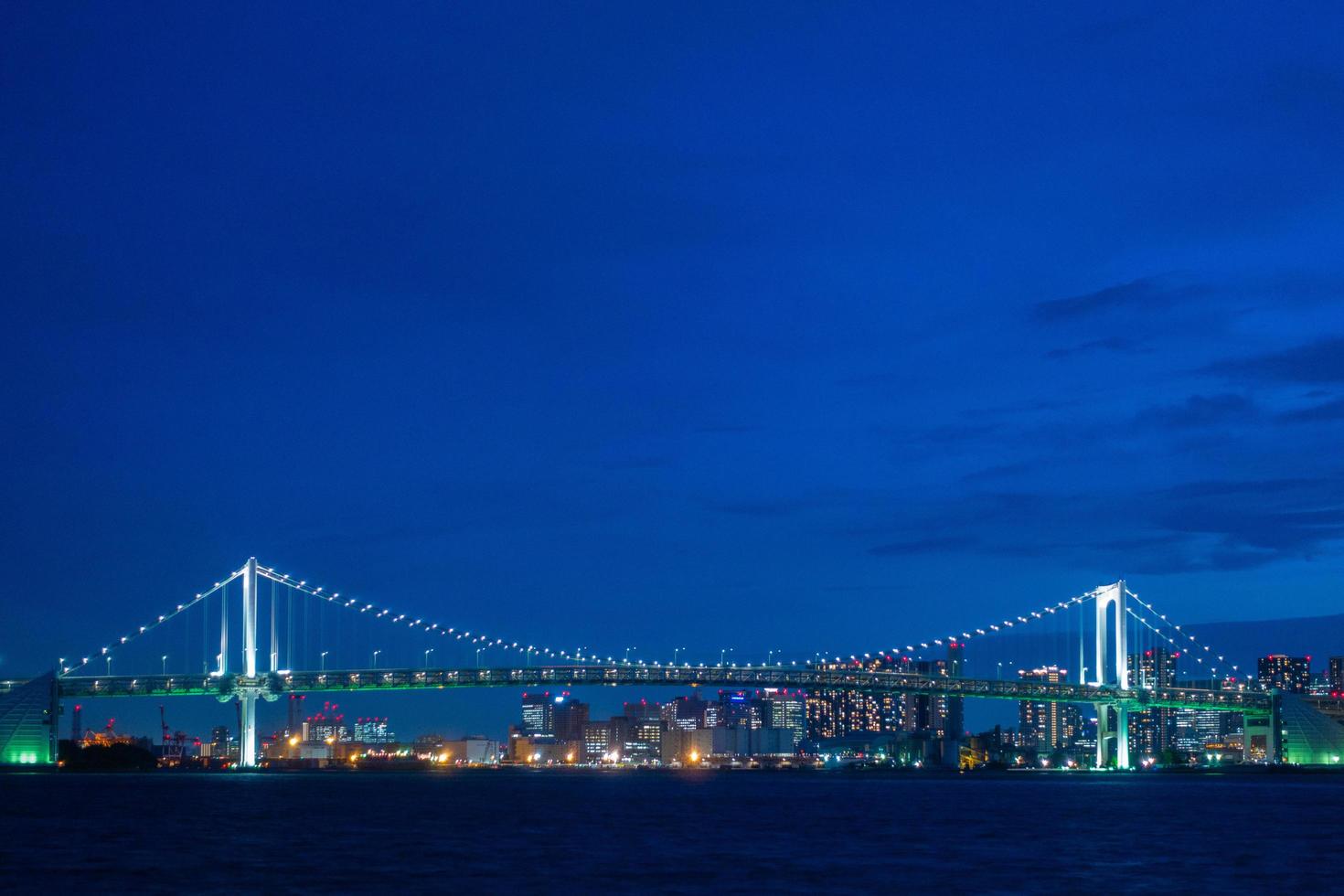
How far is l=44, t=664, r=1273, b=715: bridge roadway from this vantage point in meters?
95.0

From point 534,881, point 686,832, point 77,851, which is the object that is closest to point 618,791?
point 686,832

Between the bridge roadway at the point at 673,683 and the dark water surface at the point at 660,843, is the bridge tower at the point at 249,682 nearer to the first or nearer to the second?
the bridge roadway at the point at 673,683

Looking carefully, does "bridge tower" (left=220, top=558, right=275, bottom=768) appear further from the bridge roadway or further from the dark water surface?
the dark water surface

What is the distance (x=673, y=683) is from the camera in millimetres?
104500

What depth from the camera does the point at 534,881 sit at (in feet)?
100

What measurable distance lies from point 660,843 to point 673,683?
64.9m

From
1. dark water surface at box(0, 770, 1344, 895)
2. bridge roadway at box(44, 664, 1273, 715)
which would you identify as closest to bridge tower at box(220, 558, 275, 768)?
bridge roadway at box(44, 664, 1273, 715)

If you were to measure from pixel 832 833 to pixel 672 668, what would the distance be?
6324cm

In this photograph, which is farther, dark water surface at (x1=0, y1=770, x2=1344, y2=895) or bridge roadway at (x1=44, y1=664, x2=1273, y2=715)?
bridge roadway at (x1=44, y1=664, x2=1273, y2=715)

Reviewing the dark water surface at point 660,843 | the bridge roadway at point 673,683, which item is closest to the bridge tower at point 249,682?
the bridge roadway at point 673,683

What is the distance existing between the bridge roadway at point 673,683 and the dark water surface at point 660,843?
83.4ft

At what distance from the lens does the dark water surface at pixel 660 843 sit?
30719 mm

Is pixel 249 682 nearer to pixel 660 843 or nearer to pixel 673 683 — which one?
pixel 673 683

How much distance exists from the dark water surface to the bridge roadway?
83.4 ft
